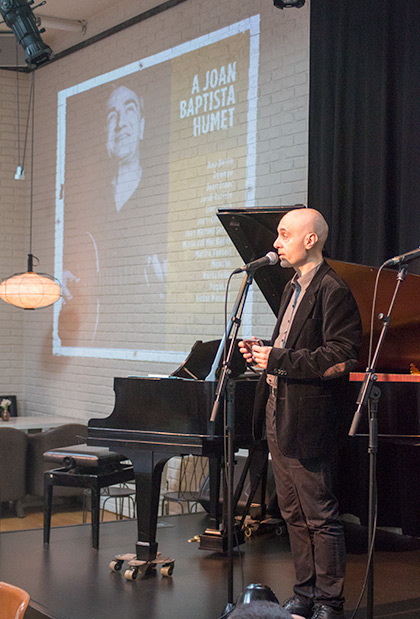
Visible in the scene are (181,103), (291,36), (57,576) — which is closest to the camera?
(57,576)

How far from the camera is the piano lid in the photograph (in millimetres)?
3709

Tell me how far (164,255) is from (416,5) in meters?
2.83

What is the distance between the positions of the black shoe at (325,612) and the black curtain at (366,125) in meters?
2.01

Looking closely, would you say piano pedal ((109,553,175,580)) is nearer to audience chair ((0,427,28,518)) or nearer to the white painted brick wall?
the white painted brick wall

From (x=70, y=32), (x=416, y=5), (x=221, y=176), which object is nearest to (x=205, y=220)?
(x=221, y=176)

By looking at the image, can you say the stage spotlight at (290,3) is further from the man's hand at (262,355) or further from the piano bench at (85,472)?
the piano bench at (85,472)

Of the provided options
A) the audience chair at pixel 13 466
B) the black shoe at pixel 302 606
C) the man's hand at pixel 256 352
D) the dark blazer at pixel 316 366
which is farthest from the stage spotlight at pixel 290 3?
the audience chair at pixel 13 466

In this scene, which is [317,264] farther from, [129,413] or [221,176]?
[221,176]

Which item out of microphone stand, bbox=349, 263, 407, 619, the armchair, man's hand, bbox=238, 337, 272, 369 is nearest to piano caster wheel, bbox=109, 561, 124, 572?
man's hand, bbox=238, 337, 272, 369

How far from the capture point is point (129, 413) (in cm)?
389

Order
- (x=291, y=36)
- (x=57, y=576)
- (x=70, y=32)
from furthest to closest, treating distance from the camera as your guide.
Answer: (x=70, y=32) < (x=291, y=36) < (x=57, y=576)

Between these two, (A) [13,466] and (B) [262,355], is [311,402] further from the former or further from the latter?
(A) [13,466]

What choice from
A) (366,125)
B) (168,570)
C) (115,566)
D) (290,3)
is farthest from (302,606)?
(290,3)

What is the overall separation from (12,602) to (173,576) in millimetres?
2191
